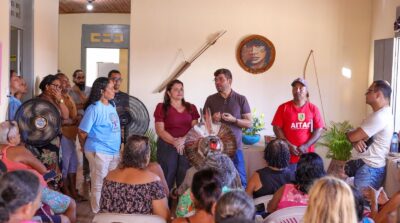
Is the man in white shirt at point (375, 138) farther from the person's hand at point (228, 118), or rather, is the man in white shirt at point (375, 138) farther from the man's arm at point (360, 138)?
the person's hand at point (228, 118)

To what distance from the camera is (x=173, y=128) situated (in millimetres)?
4055

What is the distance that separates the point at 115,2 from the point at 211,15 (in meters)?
3.64

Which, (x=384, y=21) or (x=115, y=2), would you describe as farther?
(x=115, y=2)

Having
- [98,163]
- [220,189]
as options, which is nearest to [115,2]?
[98,163]

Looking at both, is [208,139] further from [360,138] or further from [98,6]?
[98,6]

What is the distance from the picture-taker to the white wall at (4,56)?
171 inches

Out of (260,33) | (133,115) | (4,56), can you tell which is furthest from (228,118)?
(260,33)

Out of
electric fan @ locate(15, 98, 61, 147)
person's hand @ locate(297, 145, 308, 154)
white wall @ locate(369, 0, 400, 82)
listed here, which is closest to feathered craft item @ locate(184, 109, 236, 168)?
person's hand @ locate(297, 145, 308, 154)

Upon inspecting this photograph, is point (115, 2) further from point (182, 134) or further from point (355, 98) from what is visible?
point (182, 134)

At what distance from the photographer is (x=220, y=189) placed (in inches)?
88.2

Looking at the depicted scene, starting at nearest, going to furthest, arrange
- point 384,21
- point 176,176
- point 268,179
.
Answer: point 268,179, point 176,176, point 384,21

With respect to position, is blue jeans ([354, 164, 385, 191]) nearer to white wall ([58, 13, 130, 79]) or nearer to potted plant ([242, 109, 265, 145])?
potted plant ([242, 109, 265, 145])

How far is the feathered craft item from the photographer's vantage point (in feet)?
11.2

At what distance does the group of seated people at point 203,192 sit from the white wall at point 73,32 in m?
7.96
